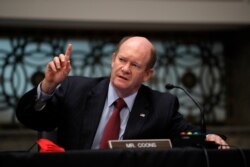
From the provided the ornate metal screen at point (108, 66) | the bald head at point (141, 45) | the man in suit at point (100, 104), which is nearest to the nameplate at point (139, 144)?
the man in suit at point (100, 104)

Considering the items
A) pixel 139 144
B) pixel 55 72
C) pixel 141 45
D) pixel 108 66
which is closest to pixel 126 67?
pixel 141 45

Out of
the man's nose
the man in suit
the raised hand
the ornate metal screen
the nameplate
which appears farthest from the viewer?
the ornate metal screen

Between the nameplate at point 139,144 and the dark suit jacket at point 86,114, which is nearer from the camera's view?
the nameplate at point 139,144

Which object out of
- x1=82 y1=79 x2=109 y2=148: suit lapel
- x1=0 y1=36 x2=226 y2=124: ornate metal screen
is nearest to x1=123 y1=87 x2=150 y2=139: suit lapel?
x1=82 y1=79 x2=109 y2=148: suit lapel

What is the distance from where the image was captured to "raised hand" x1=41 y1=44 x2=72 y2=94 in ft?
6.54

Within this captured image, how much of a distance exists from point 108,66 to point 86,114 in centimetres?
246

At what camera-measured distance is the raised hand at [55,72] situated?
1993 millimetres

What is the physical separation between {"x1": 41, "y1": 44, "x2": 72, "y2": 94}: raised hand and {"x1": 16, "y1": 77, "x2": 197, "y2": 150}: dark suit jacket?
9 centimetres

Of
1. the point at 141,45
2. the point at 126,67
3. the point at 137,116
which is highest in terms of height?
the point at 141,45

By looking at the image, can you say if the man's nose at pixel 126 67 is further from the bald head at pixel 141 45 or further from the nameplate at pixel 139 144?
the nameplate at pixel 139 144

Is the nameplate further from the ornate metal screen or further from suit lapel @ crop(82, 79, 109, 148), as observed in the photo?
the ornate metal screen

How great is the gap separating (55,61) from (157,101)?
27.2 inches

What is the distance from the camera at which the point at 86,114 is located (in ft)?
7.29

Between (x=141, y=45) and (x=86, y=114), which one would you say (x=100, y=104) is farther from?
(x=141, y=45)
